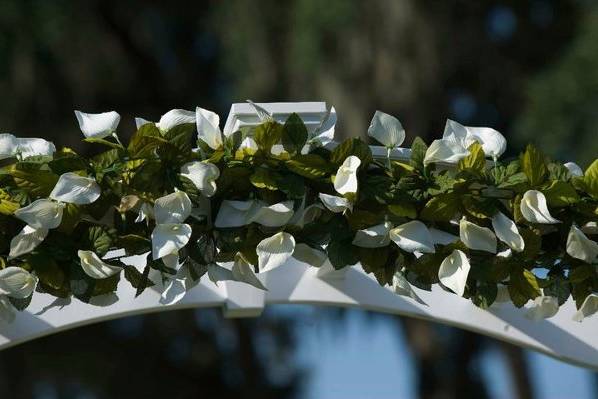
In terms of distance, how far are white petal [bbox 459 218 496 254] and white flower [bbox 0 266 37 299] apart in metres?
0.61

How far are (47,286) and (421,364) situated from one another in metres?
5.30

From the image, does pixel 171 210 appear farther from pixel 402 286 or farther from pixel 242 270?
pixel 402 286

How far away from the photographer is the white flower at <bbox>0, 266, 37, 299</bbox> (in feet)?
5.87

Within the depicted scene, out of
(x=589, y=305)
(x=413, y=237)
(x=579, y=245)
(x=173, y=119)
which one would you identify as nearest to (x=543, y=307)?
(x=589, y=305)

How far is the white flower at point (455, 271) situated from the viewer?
1833 millimetres

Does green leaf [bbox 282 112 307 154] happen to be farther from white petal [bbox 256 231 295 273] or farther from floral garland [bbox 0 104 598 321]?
white petal [bbox 256 231 295 273]

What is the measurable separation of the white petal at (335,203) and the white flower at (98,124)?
1.02ft

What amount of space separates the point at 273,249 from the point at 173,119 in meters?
0.23

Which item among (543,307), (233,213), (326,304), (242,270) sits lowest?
(326,304)

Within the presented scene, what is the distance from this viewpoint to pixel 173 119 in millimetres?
1830

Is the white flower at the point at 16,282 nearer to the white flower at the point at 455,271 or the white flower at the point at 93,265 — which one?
the white flower at the point at 93,265

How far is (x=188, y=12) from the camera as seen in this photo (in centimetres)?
799

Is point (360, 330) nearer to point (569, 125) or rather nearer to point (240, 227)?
point (569, 125)

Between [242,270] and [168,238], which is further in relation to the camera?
[242,270]
